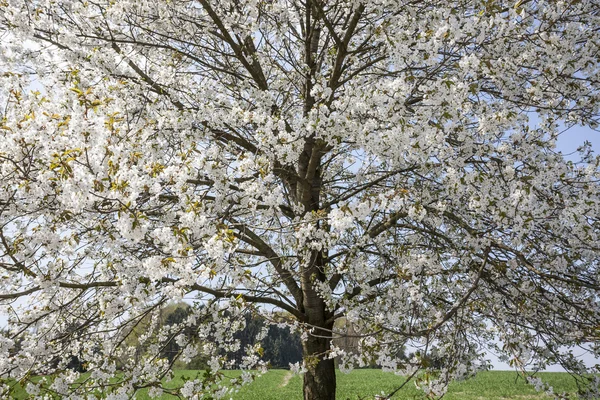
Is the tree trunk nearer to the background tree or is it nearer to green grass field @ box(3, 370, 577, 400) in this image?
the background tree

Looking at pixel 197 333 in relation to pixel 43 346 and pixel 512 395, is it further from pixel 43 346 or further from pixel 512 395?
pixel 512 395

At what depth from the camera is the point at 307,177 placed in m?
7.45

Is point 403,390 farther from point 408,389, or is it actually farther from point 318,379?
point 318,379

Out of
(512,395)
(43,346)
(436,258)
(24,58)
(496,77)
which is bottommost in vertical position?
(512,395)

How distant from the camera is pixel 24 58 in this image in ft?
22.4

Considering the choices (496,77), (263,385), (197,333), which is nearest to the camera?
(496,77)

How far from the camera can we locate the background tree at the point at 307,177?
4562mm

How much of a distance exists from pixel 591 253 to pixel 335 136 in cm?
381

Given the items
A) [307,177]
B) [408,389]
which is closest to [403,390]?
[408,389]

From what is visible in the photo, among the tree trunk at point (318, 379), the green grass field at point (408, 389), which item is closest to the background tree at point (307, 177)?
the tree trunk at point (318, 379)

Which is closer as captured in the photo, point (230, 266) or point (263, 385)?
point (230, 266)

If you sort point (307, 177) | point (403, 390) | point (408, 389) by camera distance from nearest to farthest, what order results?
point (307, 177), point (403, 390), point (408, 389)

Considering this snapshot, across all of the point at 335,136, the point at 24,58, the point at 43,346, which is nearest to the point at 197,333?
the point at 43,346

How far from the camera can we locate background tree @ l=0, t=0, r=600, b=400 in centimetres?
456
